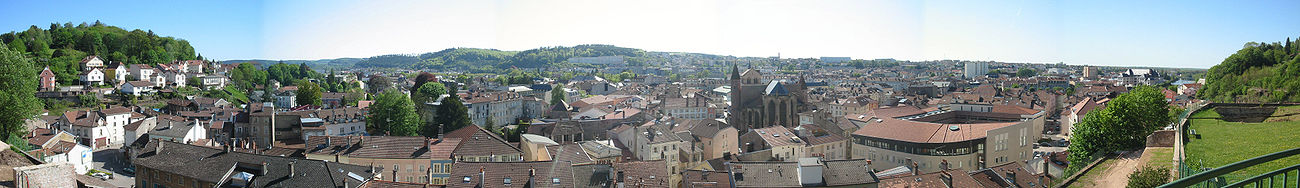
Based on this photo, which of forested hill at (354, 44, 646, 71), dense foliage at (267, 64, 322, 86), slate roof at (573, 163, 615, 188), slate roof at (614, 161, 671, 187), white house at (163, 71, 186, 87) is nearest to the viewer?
slate roof at (573, 163, 615, 188)

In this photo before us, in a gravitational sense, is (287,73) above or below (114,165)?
above

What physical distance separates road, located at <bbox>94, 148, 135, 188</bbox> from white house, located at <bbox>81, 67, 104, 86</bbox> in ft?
45.4

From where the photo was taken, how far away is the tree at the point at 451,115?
83.1 ft

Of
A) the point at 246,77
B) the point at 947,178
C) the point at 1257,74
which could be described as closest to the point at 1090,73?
the point at 1257,74

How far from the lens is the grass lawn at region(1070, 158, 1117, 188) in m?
12.6

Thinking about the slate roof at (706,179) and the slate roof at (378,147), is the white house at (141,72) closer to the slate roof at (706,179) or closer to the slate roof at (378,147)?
the slate roof at (378,147)

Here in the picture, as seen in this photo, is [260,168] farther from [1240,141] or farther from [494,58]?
[494,58]

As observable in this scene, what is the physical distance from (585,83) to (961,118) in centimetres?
3424

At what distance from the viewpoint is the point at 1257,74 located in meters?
26.7

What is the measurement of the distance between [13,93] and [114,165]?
6213 mm

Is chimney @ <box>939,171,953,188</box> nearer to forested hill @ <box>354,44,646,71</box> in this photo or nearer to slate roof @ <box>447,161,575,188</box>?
slate roof @ <box>447,161,575,188</box>

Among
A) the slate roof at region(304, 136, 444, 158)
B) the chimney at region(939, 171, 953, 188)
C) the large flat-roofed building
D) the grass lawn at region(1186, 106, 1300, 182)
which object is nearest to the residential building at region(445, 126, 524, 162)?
the slate roof at region(304, 136, 444, 158)

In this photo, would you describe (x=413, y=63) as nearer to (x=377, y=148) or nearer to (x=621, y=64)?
(x=621, y=64)

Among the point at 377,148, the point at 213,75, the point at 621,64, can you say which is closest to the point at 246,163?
the point at 377,148
